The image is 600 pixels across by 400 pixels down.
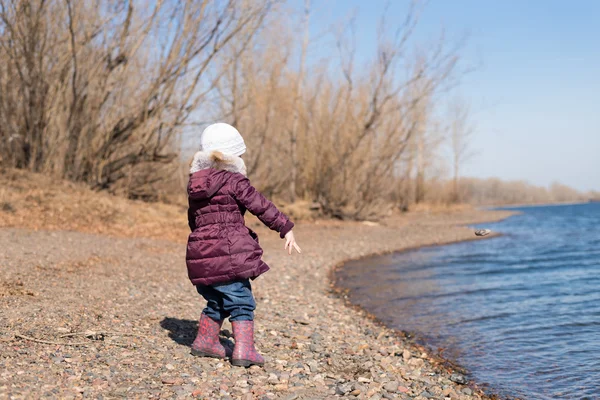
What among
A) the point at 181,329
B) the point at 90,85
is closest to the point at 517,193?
the point at 90,85

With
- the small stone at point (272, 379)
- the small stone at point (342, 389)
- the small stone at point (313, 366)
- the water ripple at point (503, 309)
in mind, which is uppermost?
the small stone at point (272, 379)

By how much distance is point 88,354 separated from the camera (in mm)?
4422

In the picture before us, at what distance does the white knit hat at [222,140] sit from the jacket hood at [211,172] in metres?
0.06

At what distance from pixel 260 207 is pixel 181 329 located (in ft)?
6.00

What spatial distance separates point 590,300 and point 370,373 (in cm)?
591

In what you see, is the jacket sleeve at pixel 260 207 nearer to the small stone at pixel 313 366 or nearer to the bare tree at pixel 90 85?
the small stone at pixel 313 366

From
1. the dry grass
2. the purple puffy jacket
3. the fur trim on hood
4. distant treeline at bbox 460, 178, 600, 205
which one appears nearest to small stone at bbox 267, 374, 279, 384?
the purple puffy jacket

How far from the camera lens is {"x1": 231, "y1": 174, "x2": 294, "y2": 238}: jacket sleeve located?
173 inches

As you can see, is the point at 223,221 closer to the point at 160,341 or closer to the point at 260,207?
the point at 260,207

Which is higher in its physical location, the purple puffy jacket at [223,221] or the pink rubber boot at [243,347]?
the purple puffy jacket at [223,221]

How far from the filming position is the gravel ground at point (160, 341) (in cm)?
403

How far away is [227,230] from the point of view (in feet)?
14.7

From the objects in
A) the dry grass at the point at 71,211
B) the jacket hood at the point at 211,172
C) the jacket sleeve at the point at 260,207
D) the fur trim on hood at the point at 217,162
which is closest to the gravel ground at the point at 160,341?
the jacket sleeve at the point at 260,207

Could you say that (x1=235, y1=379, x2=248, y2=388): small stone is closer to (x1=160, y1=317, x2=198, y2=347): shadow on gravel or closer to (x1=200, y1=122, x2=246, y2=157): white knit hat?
(x1=160, y1=317, x2=198, y2=347): shadow on gravel
